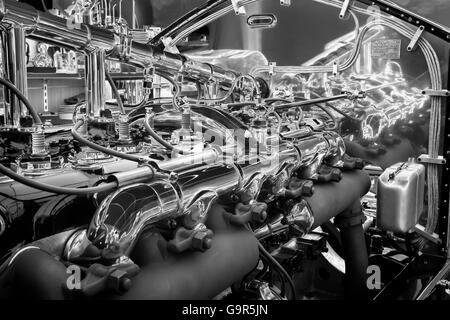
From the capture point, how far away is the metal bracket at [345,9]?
7.05ft

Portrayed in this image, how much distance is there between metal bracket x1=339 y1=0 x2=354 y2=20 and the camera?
7.05ft

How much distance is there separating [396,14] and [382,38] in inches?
4.5

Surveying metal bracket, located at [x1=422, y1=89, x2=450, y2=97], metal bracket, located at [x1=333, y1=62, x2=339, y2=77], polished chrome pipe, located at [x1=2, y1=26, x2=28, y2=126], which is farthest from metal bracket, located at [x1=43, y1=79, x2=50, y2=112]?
metal bracket, located at [x1=422, y1=89, x2=450, y2=97]

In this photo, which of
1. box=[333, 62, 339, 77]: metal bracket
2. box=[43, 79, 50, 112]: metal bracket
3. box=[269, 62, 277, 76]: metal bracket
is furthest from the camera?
box=[43, 79, 50, 112]: metal bracket

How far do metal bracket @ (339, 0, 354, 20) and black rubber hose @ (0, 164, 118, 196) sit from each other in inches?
65.6

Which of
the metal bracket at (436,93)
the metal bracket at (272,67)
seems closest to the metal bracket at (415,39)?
the metal bracket at (436,93)

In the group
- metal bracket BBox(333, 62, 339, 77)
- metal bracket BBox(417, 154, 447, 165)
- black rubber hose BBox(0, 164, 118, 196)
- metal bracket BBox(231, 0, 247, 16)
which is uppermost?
metal bracket BBox(231, 0, 247, 16)

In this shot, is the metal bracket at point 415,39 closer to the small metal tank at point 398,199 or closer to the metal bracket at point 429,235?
the small metal tank at point 398,199

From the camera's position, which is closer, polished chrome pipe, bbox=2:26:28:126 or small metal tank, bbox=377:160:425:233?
polished chrome pipe, bbox=2:26:28:126

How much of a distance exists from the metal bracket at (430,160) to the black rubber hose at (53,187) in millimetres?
1617

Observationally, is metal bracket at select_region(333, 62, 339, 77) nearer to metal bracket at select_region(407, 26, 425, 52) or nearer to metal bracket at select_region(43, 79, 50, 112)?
metal bracket at select_region(407, 26, 425, 52)
